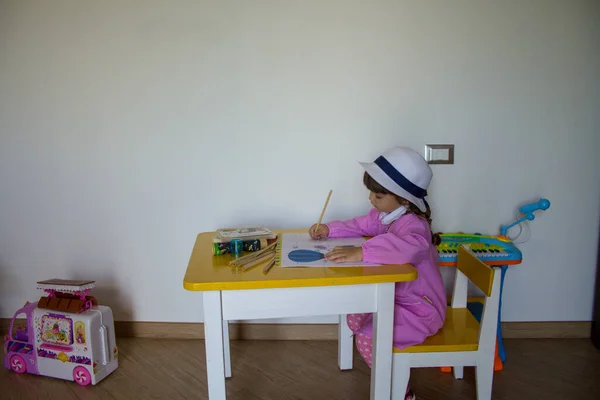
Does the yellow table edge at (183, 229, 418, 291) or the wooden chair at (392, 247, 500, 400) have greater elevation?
the yellow table edge at (183, 229, 418, 291)

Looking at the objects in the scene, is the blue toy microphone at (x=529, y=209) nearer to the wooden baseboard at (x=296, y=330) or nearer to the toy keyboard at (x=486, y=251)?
the toy keyboard at (x=486, y=251)

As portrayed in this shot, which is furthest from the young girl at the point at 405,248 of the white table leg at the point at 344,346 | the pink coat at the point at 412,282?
the white table leg at the point at 344,346

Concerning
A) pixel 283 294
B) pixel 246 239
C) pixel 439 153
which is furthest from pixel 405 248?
pixel 439 153

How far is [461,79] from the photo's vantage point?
80.4 inches

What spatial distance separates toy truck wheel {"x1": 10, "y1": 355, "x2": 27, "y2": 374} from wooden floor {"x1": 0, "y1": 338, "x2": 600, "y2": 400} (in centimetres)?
3

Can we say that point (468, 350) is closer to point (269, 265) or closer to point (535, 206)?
point (269, 265)

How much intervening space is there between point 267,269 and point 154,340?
1261 mm

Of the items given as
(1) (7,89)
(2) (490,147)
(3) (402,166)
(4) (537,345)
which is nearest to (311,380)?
(3) (402,166)

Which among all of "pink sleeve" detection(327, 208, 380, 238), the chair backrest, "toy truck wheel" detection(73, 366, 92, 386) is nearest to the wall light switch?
"pink sleeve" detection(327, 208, 380, 238)

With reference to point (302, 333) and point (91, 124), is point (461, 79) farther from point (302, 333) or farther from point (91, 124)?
point (91, 124)

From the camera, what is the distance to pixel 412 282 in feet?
4.97

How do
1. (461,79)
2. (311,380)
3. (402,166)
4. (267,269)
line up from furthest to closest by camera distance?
1. (461,79)
2. (311,380)
3. (402,166)
4. (267,269)

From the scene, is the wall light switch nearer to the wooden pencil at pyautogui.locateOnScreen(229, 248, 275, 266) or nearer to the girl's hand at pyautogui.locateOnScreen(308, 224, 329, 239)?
the girl's hand at pyautogui.locateOnScreen(308, 224, 329, 239)

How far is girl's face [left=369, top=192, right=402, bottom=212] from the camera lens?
5.07 ft
